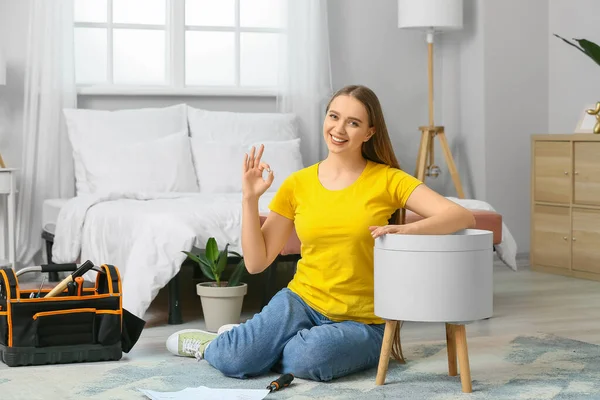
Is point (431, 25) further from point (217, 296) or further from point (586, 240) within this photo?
point (217, 296)

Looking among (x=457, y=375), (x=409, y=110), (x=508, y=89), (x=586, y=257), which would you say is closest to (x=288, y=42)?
(x=409, y=110)

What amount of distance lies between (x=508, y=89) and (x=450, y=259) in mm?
3588

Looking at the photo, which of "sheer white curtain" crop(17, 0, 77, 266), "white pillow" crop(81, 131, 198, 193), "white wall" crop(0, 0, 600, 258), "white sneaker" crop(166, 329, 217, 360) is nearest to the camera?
"white sneaker" crop(166, 329, 217, 360)

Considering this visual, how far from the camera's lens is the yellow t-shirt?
9.10 ft

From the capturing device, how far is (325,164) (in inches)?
115

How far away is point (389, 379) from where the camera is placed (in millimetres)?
2768

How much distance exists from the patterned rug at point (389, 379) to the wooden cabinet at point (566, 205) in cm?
203

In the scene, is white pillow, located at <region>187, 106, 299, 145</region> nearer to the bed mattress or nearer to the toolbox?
the bed mattress

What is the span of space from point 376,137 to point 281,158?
2.30 m

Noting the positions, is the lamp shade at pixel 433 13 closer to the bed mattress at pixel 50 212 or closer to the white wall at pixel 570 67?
the white wall at pixel 570 67

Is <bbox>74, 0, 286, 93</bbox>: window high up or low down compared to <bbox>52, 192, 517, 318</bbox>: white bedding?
up

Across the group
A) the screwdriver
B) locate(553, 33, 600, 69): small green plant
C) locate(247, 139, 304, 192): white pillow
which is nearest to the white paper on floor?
the screwdriver

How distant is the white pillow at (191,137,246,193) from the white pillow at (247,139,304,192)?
0.11m

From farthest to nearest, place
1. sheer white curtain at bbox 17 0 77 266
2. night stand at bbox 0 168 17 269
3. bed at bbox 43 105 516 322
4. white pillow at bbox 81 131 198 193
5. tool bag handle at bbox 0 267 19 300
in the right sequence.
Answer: sheer white curtain at bbox 17 0 77 266, white pillow at bbox 81 131 198 193, night stand at bbox 0 168 17 269, bed at bbox 43 105 516 322, tool bag handle at bbox 0 267 19 300
